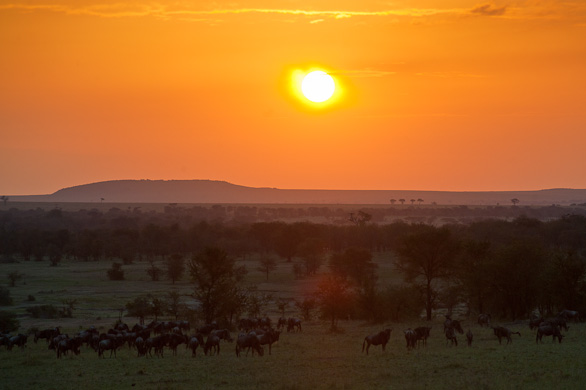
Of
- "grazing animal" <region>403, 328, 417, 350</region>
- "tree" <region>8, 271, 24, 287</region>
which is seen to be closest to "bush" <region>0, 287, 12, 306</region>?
"tree" <region>8, 271, 24, 287</region>

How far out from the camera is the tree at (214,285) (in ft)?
172

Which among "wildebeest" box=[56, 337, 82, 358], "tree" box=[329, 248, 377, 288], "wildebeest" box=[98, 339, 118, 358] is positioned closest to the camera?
"wildebeest" box=[98, 339, 118, 358]

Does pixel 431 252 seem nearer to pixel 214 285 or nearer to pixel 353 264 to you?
pixel 214 285

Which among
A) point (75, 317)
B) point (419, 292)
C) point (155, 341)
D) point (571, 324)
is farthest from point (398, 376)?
point (75, 317)

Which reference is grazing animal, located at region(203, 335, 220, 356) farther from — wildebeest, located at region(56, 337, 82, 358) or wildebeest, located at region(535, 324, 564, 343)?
wildebeest, located at region(535, 324, 564, 343)

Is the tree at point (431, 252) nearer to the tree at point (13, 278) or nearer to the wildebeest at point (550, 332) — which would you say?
the wildebeest at point (550, 332)

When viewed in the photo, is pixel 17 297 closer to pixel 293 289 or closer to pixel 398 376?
pixel 293 289

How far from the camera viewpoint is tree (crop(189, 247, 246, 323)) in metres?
52.5

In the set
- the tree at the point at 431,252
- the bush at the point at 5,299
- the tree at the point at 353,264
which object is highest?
the tree at the point at 431,252

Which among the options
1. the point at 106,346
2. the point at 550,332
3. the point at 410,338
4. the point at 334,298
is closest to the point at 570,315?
the point at 550,332

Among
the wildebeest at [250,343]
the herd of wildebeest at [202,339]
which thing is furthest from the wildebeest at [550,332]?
the wildebeest at [250,343]

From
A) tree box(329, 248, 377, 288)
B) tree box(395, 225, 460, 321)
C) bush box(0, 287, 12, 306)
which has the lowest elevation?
bush box(0, 287, 12, 306)

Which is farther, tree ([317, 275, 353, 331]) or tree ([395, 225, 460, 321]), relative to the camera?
tree ([395, 225, 460, 321])

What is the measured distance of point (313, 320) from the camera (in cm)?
5956
